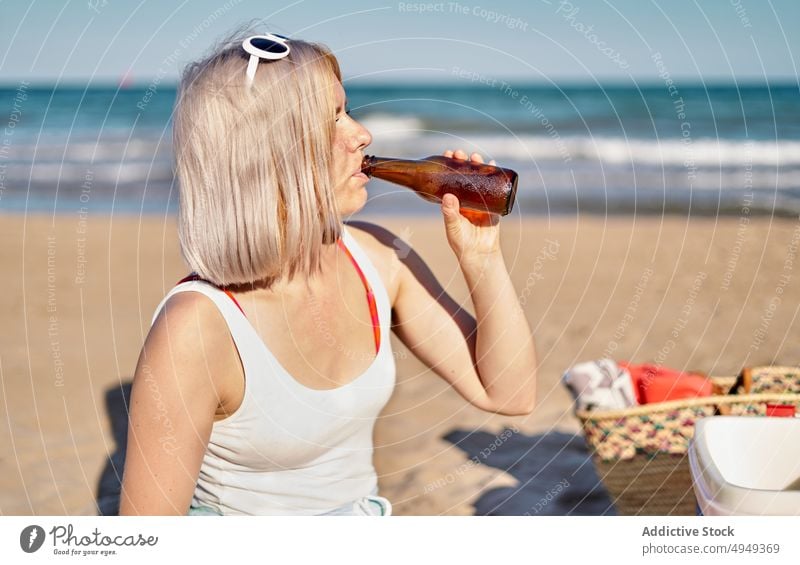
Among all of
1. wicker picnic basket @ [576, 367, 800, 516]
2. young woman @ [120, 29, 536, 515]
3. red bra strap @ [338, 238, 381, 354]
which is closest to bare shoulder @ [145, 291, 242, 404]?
young woman @ [120, 29, 536, 515]

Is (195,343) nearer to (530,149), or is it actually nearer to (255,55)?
(255,55)

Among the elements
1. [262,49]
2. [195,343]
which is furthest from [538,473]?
[262,49]

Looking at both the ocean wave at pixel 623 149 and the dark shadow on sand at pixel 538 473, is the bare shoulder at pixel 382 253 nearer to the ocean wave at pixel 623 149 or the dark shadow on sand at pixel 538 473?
the dark shadow on sand at pixel 538 473

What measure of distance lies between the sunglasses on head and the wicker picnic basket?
177cm

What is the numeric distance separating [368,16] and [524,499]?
1.93 m

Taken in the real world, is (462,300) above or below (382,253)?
below

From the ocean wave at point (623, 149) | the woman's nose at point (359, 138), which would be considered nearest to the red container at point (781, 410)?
the woman's nose at point (359, 138)

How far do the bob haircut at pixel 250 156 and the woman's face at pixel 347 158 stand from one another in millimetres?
62

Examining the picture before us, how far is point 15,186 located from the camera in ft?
32.9

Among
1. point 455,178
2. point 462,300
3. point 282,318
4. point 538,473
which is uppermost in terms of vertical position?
point 455,178

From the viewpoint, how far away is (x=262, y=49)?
1795mm

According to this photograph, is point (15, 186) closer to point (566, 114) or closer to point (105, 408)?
point (105, 408)

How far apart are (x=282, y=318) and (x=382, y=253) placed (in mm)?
424
